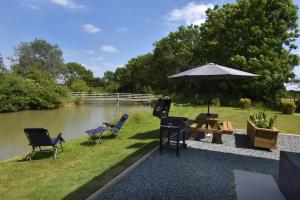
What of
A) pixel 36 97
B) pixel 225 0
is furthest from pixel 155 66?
pixel 36 97

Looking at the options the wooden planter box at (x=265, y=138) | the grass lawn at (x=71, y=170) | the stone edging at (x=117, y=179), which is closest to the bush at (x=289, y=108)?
the wooden planter box at (x=265, y=138)

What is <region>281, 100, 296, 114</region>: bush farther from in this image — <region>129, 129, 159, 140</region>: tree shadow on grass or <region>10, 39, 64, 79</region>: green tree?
<region>10, 39, 64, 79</region>: green tree

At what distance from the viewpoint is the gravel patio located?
10.6ft

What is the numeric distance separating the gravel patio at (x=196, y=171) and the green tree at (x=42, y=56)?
51.8 meters

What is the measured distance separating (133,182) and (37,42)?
5872 cm

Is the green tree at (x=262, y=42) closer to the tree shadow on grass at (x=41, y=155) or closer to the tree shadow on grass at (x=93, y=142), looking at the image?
the tree shadow on grass at (x=93, y=142)

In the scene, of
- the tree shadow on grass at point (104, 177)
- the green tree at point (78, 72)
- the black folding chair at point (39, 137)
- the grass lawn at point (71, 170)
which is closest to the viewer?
the tree shadow on grass at point (104, 177)

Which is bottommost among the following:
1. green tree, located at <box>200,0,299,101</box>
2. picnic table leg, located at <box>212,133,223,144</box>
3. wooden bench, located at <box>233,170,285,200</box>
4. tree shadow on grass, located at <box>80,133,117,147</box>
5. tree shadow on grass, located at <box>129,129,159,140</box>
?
tree shadow on grass, located at <box>80,133,117,147</box>

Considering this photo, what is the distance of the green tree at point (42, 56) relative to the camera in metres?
50.8

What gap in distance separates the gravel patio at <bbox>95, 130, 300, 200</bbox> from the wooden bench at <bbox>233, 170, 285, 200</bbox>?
4.8 inches

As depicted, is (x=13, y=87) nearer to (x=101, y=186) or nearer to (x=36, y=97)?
(x=36, y=97)

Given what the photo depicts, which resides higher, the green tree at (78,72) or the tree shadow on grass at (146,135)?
the green tree at (78,72)

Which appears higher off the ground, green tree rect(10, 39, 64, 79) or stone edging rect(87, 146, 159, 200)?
green tree rect(10, 39, 64, 79)

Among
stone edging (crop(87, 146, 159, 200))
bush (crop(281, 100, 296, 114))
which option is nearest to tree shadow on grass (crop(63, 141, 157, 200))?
stone edging (crop(87, 146, 159, 200))
